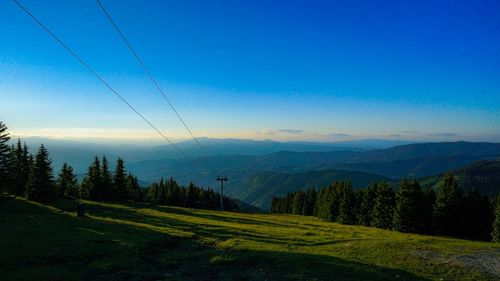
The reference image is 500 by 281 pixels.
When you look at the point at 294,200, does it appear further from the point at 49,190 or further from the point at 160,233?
the point at 160,233

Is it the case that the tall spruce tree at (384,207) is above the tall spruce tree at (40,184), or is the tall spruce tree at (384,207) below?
below

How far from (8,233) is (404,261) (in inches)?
1339

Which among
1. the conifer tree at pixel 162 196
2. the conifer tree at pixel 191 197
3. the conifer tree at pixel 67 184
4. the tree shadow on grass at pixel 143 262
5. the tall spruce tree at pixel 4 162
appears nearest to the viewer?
the tree shadow on grass at pixel 143 262

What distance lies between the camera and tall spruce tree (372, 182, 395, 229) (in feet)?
258

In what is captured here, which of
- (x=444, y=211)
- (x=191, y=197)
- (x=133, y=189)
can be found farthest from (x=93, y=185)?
(x=444, y=211)

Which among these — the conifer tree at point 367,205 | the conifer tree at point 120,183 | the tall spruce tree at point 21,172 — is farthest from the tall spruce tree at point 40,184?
the conifer tree at point 367,205

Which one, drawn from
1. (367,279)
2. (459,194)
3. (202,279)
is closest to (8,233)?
(202,279)

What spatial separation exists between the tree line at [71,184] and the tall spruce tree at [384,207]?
65.8 m

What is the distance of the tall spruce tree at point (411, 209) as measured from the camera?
7062cm

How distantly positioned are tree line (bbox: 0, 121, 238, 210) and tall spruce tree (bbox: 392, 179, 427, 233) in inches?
2734

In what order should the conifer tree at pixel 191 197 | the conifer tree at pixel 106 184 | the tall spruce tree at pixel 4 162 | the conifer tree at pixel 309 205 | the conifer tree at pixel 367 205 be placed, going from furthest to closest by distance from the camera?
the conifer tree at pixel 309 205
the conifer tree at pixel 191 197
the conifer tree at pixel 106 184
the conifer tree at pixel 367 205
the tall spruce tree at pixel 4 162

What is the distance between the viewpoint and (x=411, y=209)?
70938 millimetres

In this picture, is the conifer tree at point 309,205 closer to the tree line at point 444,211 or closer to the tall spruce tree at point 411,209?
the tree line at point 444,211

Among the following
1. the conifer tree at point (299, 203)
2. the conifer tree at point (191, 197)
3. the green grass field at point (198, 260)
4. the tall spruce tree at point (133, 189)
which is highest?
the green grass field at point (198, 260)
